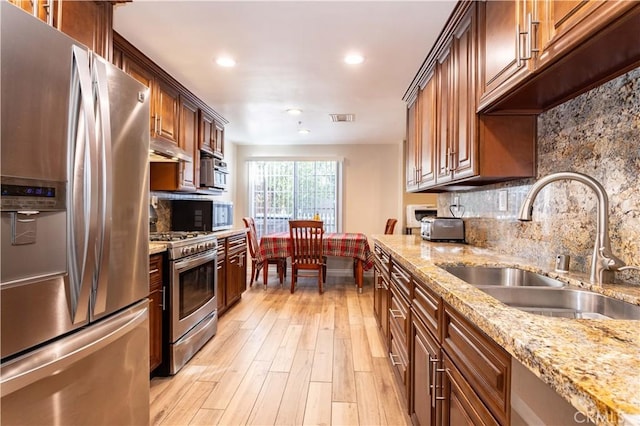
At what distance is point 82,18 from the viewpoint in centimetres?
157

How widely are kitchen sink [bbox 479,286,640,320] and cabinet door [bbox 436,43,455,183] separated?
0.98m

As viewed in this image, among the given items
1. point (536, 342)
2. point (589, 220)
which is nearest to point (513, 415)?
point (536, 342)

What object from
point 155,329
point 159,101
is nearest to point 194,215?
point 159,101

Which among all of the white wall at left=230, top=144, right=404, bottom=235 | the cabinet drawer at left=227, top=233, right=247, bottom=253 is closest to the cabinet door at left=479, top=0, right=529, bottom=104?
the cabinet drawer at left=227, top=233, right=247, bottom=253

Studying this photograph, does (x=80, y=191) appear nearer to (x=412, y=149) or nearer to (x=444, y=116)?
(x=444, y=116)

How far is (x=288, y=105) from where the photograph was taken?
146 inches

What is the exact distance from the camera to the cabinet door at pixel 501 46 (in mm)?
1258

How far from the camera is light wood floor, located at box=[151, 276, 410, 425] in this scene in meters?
1.88

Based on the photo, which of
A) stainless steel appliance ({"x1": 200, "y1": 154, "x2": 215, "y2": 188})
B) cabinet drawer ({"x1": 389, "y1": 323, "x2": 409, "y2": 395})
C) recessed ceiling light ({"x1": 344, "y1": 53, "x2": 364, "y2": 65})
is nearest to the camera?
cabinet drawer ({"x1": 389, "y1": 323, "x2": 409, "y2": 395})

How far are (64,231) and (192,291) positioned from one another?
160 cm

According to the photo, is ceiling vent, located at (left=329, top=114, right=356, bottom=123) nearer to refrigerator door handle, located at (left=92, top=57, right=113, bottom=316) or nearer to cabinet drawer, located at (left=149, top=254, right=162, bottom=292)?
cabinet drawer, located at (left=149, top=254, right=162, bottom=292)

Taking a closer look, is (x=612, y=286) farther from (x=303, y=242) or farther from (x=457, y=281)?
(x=303, y=242)

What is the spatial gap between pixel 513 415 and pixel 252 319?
9.93 feet

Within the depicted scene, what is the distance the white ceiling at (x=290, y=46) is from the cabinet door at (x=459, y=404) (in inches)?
73.6
